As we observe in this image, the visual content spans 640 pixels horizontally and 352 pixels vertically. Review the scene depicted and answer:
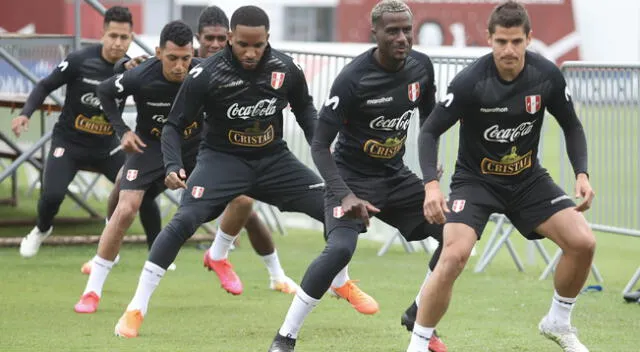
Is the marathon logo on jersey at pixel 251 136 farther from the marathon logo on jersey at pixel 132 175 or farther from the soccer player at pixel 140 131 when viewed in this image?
the marathon logo on jersey at pixel 132 175

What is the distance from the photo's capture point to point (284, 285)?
10953 millimetres

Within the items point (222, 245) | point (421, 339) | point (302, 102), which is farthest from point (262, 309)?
point (421, 339)

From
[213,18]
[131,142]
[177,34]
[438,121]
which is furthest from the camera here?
[213,18]

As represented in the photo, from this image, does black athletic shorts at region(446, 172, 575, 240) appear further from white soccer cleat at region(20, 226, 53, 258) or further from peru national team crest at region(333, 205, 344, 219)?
white soccer cleat at region(20, 226, 53, 258)

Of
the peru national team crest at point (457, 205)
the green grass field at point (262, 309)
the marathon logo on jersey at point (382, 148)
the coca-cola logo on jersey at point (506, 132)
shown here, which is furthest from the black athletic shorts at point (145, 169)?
the coca-cola logo on jersey at point (506, 132)

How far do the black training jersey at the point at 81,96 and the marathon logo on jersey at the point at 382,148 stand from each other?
159 inches

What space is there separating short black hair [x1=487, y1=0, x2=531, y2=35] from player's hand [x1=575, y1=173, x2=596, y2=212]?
0.90m

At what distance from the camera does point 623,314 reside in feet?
33.0

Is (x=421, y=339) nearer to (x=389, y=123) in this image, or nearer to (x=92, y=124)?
(x=389, y=123)

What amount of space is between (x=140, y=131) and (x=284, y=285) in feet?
5.61

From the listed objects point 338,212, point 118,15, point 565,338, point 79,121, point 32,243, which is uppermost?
point 118,15

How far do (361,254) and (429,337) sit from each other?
6.13 metres

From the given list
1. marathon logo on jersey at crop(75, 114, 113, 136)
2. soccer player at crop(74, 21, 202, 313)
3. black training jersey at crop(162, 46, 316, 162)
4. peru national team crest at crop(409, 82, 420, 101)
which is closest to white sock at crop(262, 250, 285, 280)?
soccer player at crop(74, 21, 202, 313)

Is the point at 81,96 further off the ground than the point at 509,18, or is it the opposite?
the point at 509,18
